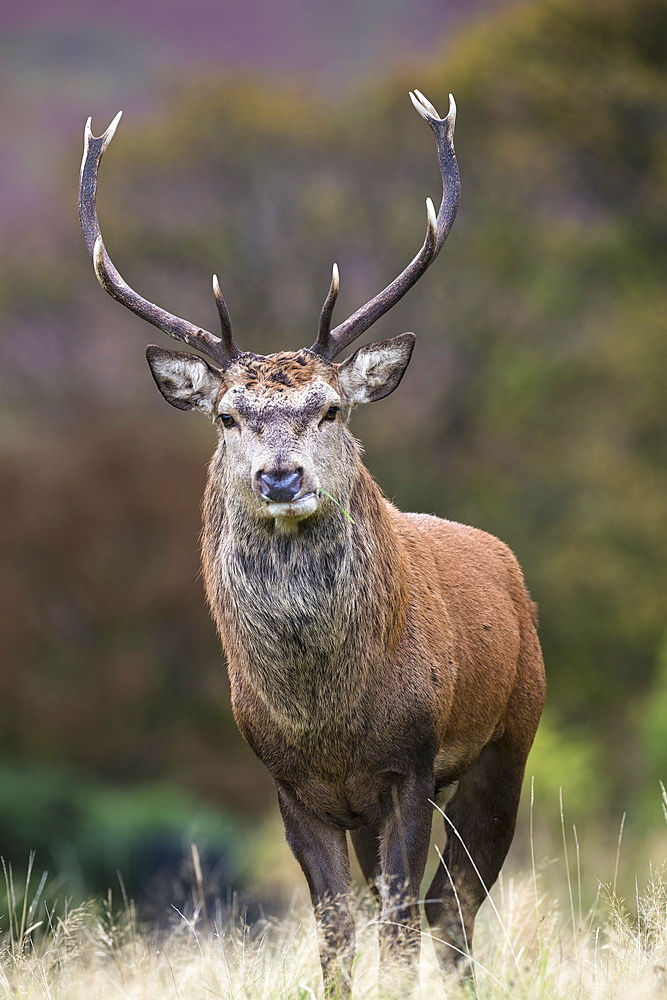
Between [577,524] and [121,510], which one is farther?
[577,524]

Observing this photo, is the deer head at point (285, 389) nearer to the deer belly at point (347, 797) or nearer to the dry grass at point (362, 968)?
the deer belly at point (347, 797)

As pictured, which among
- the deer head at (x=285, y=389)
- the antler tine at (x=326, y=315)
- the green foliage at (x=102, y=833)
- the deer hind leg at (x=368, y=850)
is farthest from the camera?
the green foliage at (x=102, y=833)

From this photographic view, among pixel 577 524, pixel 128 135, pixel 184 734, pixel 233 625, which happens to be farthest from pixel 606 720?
pixel 233 625

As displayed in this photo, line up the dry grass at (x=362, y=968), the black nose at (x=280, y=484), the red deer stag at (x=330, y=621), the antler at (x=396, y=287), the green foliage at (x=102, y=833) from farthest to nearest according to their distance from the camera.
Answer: the green foliage at (x=102, y=833)
the antler at (x=396, y=287)
the red deer stag at (x=330, y=621)
the black nose at (x=280, y=484)
the dry grass at (x=362, y=968)

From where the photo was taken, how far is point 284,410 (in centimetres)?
459

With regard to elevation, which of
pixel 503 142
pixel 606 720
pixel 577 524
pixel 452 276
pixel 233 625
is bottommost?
pixel 606 720

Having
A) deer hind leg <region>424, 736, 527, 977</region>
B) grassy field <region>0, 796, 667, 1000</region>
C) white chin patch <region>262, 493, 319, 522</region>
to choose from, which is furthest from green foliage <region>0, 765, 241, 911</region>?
white chin patch <region>262, 493, 319, 522</region>

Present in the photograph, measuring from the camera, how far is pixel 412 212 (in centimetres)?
1955

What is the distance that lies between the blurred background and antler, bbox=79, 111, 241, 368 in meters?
9.01

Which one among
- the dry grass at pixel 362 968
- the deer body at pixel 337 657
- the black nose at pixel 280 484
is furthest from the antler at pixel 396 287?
the dry grass at pixel 362 968

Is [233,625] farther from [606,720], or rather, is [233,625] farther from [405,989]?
[606,720]

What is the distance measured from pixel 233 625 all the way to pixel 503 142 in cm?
1572

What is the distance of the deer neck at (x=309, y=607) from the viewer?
4.59 m

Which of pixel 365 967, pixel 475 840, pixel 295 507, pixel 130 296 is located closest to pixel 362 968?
pixel 365 967
